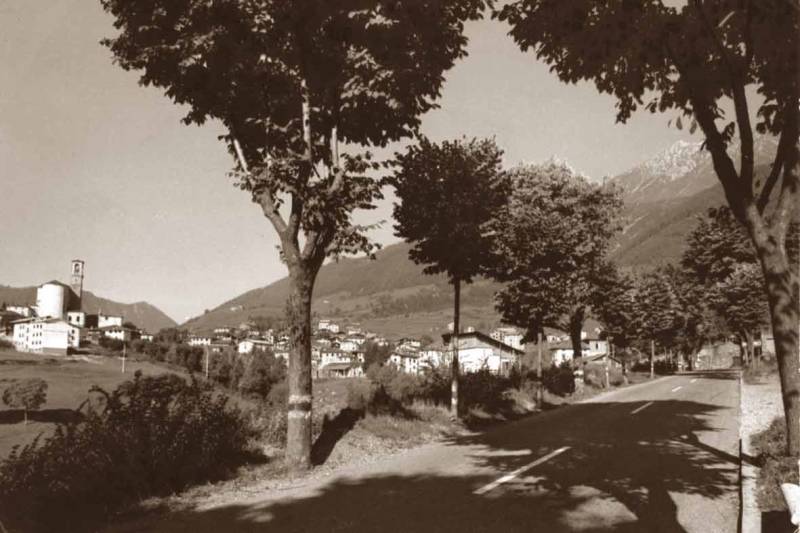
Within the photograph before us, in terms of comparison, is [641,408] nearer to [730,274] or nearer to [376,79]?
[376,79]

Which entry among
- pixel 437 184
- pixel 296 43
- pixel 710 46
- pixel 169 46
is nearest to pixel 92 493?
pixel 169 46

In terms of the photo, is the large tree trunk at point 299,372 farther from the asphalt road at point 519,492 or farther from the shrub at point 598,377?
the shrub at point 598,377

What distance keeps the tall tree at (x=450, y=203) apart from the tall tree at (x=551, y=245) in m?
0.77

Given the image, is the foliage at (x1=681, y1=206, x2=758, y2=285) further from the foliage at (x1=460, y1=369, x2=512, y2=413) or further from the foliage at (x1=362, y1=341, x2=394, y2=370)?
the foliage at (x1=362, y1=341, x2=394, y2=370)

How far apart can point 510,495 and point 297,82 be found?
7.81 metres

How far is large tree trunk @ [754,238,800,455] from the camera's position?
721cm

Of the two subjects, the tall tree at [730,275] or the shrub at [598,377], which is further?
the tall tree at [730,275]

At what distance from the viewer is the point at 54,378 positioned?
318 ft

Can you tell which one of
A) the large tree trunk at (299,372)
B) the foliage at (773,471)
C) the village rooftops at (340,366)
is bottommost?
the village rooftops at (340,366)

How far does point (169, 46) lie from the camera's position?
9977mm

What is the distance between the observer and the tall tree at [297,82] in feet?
33.6

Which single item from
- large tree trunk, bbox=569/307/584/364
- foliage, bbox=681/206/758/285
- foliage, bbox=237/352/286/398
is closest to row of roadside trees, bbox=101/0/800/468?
large tree trunk, bbox=569/307/584/364

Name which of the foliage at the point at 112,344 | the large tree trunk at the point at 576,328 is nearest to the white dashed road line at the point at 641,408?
the large tree trunk at the point at 576,328

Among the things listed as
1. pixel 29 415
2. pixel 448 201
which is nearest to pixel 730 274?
pixel 448 201
